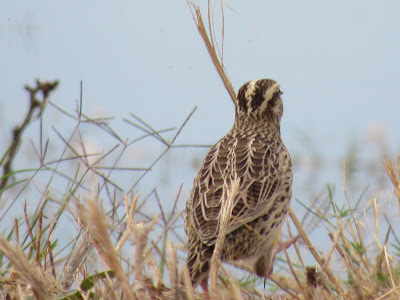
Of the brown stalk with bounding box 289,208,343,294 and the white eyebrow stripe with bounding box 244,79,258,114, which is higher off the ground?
the white eyebrow stripe with bounding box 244,79,258,114

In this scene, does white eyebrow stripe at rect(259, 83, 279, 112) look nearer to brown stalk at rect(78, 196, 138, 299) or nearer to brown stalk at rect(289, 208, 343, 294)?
brown stalk at rect(289, 208, 343, 294)

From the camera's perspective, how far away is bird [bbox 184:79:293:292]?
5.38 meters

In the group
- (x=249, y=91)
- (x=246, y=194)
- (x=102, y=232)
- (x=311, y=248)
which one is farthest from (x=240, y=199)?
(x=102, y=232)

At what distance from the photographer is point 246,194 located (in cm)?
568

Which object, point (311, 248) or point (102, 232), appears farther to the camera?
point (311, 248)

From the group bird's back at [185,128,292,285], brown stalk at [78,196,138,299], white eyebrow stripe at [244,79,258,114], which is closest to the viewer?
brown stalk at [78,196,138,299]

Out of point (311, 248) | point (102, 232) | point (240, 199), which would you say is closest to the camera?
point (102, 232)

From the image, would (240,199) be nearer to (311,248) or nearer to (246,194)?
(246,194)

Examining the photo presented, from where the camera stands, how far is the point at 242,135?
6.66 metres

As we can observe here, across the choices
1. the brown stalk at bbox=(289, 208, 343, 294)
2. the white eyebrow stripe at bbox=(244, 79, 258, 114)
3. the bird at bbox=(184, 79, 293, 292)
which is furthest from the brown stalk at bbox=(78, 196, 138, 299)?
the white eyebrow stripe at bbox=(244, 79, 258, 114)

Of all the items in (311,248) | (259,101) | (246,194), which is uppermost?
(259,101)

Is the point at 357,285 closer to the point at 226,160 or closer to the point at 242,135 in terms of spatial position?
the point at 226,160

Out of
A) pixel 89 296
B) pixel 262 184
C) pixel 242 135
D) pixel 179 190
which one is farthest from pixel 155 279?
pixel 242 135

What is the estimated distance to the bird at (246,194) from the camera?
538cm
